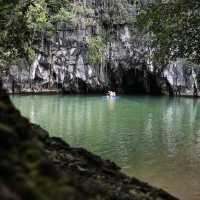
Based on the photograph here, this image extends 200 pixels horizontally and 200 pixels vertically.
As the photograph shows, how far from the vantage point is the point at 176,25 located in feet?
50.7

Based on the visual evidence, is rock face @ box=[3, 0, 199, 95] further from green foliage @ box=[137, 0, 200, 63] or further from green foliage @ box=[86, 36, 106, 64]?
green foliage @ box=[137, 0, 200, 63]

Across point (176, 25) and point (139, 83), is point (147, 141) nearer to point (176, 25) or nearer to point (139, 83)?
point (176, 25)

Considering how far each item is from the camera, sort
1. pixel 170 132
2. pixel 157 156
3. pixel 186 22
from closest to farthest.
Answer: pixel 186 22
pixel 157 156
pixel 170 132

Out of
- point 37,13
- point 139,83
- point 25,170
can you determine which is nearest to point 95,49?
point 139,83

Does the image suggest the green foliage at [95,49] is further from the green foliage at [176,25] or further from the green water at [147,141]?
the green foliage at [176,25]

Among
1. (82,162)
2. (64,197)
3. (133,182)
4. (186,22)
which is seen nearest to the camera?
(64,197)

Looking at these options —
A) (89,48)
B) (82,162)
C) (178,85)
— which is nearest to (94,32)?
(89,48)

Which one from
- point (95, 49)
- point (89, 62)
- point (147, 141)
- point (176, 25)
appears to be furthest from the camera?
point (89, 62)

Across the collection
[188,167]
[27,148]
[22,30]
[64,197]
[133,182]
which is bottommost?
[188,167]

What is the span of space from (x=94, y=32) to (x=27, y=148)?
196 feet

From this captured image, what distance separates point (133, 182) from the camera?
501cm

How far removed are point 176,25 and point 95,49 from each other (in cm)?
4583

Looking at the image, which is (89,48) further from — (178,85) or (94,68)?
(178,85)

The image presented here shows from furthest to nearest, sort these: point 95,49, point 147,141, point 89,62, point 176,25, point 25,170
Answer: point 89,62 < point 95,49 < point 147,141 < point 176,25 < point 25,170
